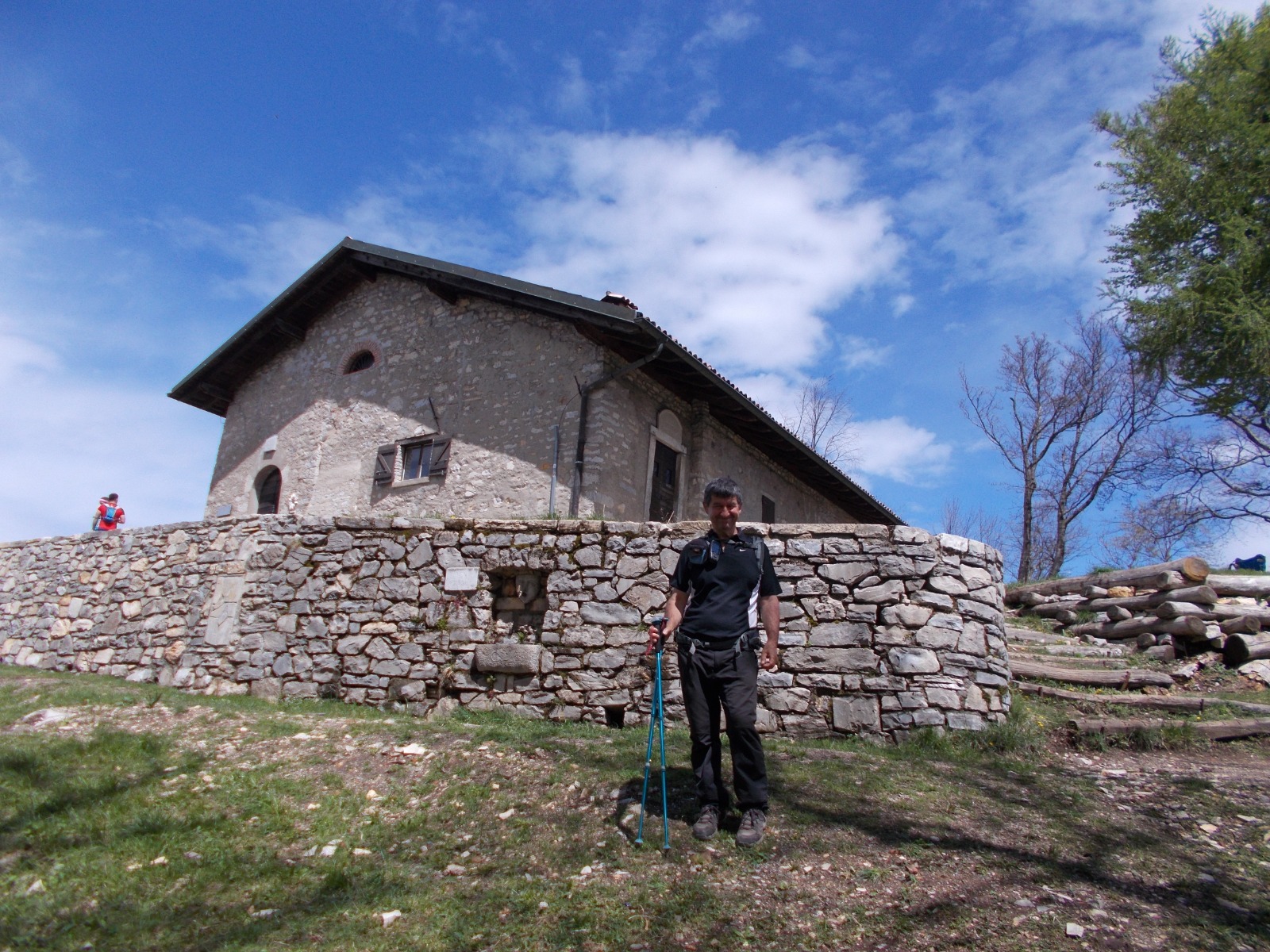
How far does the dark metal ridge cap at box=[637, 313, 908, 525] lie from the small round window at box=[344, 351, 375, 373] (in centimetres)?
615

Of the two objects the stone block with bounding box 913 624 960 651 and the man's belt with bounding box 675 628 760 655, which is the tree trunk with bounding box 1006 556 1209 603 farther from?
the man's belt with bounding box 675 628 760 655

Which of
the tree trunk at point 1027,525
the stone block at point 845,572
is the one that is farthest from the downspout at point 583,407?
the tree trunk at point 1027,525

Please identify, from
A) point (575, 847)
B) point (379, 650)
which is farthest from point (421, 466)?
point (575, 847)

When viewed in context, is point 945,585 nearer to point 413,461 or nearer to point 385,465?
point 413,461

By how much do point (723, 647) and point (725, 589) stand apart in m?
0.34

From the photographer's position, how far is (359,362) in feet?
48.4

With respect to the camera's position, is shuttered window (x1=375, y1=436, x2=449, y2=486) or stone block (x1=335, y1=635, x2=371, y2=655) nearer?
stone block (x1=335, y1=635, x2=371, y2=655)

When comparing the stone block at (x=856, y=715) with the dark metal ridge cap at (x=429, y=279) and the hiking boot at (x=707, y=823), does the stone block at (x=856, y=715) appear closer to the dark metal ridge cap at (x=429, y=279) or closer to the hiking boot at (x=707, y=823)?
the hiking boot at (x=707, y=823)

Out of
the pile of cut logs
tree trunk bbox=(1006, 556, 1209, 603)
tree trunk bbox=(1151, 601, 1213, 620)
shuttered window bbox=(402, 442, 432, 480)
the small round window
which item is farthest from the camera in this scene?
the small round window

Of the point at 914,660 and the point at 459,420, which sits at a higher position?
the point at 459,420

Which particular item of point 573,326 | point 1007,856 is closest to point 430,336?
point 573,326

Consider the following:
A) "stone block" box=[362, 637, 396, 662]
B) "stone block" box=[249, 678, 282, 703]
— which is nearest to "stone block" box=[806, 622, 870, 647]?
"stone block" box=[362, 637, 396, 662]

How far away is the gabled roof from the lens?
11445 mm

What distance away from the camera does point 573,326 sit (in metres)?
12.1
